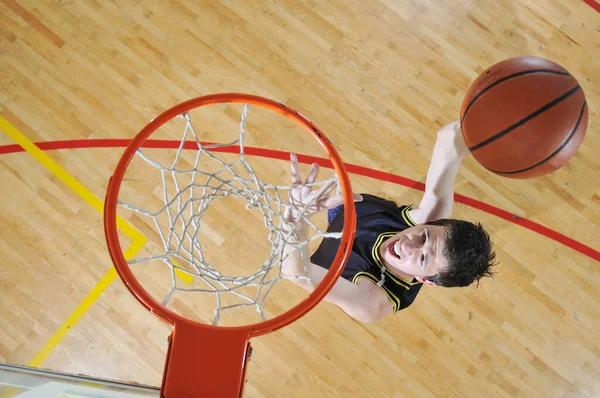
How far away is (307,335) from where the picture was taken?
98.1 inches

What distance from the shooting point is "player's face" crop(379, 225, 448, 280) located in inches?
67.0

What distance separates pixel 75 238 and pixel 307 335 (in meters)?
1.30

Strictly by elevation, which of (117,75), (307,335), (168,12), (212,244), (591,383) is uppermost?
(168,12)

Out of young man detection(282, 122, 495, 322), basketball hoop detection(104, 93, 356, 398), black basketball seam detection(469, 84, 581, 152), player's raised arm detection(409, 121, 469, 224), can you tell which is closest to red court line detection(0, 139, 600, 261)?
young man detection(282, 122, 495, 322)

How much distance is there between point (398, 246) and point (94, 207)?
5.40ft

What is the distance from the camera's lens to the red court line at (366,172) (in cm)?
258

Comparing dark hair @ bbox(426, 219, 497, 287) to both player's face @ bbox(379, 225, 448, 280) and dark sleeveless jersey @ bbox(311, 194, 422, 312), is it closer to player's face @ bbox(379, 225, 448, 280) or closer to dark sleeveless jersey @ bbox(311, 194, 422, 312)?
player's face @ bbox(379, 225, 448, 280)

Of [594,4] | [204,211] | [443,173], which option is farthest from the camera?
[594,4]

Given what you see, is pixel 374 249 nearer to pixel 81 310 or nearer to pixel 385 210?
pixel 385 210

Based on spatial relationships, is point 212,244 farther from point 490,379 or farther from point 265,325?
point 490,379

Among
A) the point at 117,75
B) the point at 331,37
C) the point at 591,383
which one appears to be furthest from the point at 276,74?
the point at 591,383

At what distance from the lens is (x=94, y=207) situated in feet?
8.43

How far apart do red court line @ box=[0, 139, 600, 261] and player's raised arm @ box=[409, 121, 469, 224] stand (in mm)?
608

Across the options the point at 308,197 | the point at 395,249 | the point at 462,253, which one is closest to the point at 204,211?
the point at 308,197
